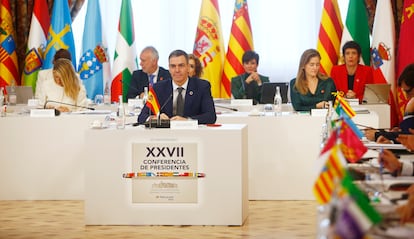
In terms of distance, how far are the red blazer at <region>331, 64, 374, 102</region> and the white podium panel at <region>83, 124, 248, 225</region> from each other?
3540mm

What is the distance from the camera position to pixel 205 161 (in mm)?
6766

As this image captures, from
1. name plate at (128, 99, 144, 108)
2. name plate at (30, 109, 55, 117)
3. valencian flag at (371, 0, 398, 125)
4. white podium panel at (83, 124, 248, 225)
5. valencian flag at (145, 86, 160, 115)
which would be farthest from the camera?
Answer: valencian flag at (371, 0, 398, 125)

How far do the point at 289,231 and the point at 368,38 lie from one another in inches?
215

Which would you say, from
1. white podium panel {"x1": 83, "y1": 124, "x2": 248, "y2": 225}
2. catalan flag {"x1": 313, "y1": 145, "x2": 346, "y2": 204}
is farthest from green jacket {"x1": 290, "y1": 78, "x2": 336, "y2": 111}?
catalan flag {"x1": 313, "y1": 145, "x2": 346, "y2": 204}

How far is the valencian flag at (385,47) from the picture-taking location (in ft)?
37.0

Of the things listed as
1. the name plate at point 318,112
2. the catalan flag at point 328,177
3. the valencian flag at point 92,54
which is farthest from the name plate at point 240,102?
the catalan flag at point 328,177

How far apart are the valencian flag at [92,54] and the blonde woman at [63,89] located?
2.55 metres

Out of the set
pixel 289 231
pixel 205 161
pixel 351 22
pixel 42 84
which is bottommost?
pixel 289 231

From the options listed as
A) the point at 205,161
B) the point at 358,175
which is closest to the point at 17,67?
the point at 205,161

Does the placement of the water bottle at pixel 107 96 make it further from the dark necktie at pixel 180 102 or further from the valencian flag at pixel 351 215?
the valencian flag at pixel 351 215

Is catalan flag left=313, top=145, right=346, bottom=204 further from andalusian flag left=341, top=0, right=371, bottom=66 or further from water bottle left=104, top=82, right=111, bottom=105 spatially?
andalusian flag left=341, top=0, right=371, bottom=66

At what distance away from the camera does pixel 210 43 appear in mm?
11945

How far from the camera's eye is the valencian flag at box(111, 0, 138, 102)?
464 inches

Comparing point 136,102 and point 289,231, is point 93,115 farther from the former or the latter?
point 289,231
